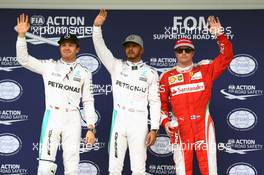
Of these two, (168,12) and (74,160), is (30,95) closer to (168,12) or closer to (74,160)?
(74,160)

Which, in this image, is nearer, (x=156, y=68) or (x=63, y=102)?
(x=63, y=102)

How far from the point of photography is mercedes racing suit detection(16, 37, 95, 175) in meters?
3.31

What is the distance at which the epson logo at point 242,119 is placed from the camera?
4273 mm

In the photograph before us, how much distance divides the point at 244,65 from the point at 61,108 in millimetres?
1982

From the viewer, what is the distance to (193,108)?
11.5ft

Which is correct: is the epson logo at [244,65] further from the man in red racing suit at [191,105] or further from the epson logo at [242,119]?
the man in red racing suit at [191,105]

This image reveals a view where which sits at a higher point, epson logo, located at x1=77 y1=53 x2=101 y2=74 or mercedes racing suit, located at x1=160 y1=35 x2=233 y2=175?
epson logo, located at x1=77 y1=53 x2=101 y2=74

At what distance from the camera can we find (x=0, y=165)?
14.3ft

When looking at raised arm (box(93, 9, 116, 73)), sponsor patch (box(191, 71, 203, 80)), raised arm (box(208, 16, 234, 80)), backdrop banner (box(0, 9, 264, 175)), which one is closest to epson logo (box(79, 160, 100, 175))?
backdrop banner (box(0, 9, 264, 175))

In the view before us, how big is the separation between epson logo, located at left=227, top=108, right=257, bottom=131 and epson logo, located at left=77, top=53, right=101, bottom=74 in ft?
4.74

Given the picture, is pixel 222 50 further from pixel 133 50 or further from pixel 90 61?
pixel 90 61

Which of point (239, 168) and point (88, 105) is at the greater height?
point (88, 105)

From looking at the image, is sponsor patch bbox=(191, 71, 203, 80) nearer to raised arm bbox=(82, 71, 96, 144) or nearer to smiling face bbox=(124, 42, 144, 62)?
smiling face bbox=(124, 42, 144, 62)

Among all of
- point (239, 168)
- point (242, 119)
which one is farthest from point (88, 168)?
point (242, 119)
